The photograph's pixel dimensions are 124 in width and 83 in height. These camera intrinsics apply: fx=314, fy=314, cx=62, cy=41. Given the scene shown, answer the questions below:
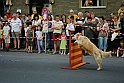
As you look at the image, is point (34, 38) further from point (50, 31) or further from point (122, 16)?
point (122, 16)

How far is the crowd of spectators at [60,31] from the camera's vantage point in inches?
623

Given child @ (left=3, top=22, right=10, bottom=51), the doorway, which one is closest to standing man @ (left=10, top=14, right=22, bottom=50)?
child @ (left=3, top=22, right=10, bottom=51)

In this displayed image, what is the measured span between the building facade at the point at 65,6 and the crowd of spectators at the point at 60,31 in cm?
259

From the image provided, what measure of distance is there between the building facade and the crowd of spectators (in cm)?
259

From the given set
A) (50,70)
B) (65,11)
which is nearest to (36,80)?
(50,70)

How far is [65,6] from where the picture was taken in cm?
2062

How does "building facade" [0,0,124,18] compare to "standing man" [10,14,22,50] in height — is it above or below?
above

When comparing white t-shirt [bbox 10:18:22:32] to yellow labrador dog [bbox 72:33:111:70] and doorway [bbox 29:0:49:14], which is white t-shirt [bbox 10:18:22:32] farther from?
yellow labrador dog [bbox 72:33:111:70]

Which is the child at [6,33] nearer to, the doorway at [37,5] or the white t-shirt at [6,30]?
the white t-shirt at [6,30]

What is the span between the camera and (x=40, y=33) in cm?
1684

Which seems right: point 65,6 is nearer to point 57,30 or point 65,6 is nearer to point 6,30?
point 57,30

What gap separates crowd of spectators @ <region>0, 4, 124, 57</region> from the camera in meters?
15.8

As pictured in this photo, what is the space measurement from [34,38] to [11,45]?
71.1 inches

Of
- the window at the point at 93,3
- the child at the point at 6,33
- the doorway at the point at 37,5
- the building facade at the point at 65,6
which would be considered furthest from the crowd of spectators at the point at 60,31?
the doorway at the point at 37,5
